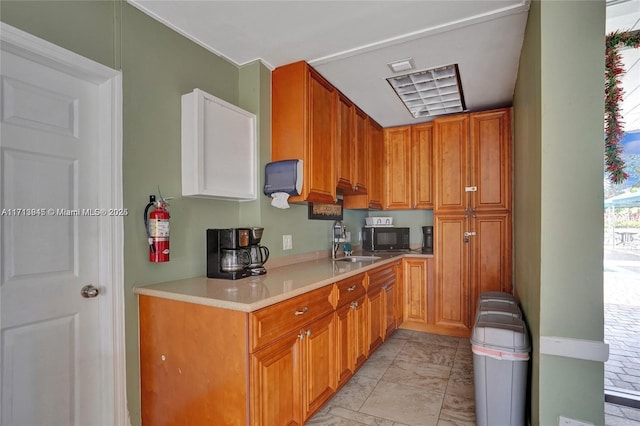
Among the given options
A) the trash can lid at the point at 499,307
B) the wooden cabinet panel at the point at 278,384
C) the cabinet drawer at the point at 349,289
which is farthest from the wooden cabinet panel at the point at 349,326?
the trash can lid at the point at 499,307

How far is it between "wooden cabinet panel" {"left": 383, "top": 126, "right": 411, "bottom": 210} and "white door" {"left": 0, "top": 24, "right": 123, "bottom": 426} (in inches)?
121

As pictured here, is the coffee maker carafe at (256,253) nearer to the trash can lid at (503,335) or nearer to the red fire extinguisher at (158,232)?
the red fire extinguisher at (158,232)

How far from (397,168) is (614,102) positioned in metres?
2.20

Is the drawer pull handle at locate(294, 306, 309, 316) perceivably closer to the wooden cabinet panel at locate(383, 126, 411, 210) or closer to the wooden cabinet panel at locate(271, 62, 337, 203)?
the wooden cabinet panel at locate(271, 62, 337, 203)

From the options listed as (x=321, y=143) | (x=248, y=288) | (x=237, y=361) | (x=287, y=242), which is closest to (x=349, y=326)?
(x=287, y=242)

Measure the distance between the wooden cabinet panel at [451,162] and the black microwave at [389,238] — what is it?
612 mm

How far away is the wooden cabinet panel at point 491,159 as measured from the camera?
10.8 feet

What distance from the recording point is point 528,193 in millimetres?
1990

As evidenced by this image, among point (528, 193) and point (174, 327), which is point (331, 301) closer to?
point (174, 327)

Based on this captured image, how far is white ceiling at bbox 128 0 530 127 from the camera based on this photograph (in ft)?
6.12

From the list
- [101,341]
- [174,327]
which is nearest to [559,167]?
[174,327]

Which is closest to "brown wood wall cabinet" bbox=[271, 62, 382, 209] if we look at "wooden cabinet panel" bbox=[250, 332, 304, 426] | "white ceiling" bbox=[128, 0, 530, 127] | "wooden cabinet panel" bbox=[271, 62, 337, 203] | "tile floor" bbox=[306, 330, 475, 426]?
"wooden cabinet panel" bbox=[271, 62, 337, 203]

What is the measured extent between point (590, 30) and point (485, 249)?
232cm

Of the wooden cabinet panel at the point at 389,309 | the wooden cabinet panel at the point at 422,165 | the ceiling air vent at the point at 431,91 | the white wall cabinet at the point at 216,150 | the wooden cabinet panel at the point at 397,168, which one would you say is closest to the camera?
the white wall cabinet at the point at 216,150
